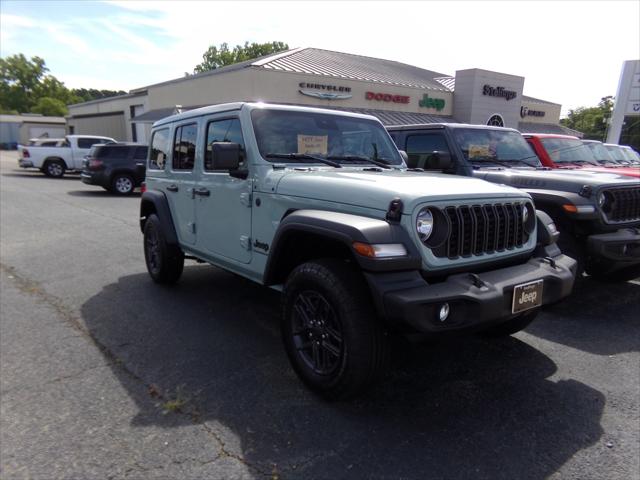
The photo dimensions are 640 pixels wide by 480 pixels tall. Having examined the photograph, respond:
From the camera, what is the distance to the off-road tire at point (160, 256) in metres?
5.28

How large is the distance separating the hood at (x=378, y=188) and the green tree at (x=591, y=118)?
56.2 meters

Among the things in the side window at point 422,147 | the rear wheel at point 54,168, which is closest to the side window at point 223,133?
the side window at point 422,147

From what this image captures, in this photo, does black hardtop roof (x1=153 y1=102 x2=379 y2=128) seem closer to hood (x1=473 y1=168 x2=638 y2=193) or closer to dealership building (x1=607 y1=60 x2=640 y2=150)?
hood (x1=473 y1=168 x2=638 y2=193)

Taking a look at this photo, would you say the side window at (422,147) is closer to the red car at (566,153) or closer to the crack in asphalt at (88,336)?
the red car at (566,153)

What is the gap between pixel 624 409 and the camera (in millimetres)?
3051

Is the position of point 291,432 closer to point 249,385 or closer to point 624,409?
point 249,385

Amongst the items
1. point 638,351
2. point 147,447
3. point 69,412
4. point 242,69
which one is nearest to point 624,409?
point 638,351

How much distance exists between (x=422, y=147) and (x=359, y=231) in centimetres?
439

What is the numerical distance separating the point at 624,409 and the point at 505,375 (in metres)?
0.76

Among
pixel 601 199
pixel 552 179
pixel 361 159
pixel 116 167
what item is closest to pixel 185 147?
pixel 361 159

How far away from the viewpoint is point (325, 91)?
22438mm

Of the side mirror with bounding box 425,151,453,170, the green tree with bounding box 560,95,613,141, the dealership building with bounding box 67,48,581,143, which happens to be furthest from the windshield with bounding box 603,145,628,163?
the green tree with bounding box 560,95,613,141

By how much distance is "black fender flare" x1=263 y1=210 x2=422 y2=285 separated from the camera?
2.59 meters

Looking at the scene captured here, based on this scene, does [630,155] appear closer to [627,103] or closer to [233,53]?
[627,103]
